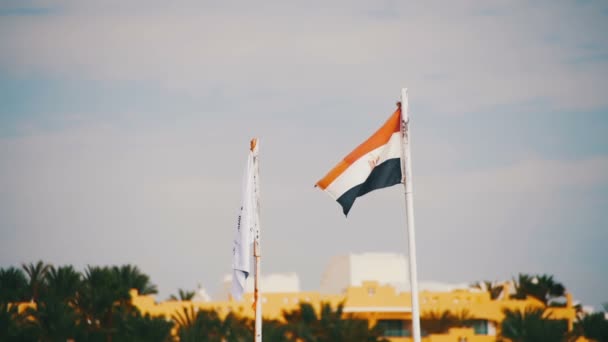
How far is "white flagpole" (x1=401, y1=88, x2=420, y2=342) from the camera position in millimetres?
18203

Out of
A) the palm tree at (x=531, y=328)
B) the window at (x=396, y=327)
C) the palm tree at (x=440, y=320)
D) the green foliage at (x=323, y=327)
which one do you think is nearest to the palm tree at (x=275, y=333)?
the green foliage at (x=323, y=327)

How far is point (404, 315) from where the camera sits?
72.4 m

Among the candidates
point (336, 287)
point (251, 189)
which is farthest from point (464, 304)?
point (251, 189)

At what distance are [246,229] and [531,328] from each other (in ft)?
151

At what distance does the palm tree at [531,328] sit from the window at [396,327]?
22.8 ft

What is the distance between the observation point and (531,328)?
63.3 m

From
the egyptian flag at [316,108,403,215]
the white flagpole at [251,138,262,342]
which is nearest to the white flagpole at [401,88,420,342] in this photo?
the egyptian flag at [316,108,403,215]

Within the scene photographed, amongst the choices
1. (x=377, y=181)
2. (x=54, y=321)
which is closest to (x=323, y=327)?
(x=54, y=321)

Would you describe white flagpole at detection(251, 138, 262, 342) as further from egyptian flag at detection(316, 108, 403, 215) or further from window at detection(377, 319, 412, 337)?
window at detection(377, 319, 412, 337)

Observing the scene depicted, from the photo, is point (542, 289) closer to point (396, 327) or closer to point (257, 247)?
point (396, 327)

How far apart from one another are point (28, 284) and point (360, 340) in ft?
61.8

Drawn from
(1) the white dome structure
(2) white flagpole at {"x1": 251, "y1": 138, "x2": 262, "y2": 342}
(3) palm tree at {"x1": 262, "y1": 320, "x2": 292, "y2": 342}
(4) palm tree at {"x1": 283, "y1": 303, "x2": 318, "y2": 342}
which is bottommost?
(2) white flagpole at {"x1": 251, "y1": 138, "x2": 262, "y2": 342}

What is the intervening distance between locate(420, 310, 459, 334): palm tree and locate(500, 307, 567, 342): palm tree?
152 inches

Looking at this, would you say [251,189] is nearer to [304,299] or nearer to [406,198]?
[406,198]
